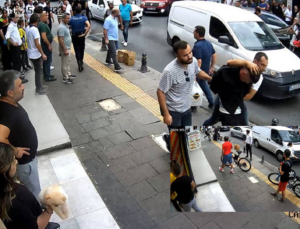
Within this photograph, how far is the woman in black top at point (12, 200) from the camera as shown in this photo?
94.4 inches

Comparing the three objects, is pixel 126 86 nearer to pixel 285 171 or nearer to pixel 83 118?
pixel 83 118

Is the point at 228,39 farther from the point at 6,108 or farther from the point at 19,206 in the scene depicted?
the point at 19,206

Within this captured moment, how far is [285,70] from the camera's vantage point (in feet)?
24.7

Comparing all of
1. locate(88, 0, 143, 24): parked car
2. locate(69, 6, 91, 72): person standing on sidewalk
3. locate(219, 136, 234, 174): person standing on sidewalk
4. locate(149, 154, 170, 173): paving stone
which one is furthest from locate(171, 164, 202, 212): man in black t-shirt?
locate(88, 0, 143, 24): parked car

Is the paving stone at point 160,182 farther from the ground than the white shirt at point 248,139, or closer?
closer

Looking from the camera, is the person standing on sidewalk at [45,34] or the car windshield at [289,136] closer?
the car windshield at [289,136]

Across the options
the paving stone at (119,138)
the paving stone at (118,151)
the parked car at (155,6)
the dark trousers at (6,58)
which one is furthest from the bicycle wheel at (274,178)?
the parked car at (155,6)

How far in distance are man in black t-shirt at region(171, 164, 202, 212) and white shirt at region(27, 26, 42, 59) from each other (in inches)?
210

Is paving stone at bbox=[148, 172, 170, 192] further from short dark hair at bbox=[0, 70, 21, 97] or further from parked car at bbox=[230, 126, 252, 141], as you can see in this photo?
short dark hair at bbox=[0, 70, 21, 97]

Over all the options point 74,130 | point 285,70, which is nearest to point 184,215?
point 74,130

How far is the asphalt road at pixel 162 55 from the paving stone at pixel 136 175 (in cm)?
105

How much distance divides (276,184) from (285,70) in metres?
5.19

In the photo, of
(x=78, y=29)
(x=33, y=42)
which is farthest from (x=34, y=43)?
(x=78, y=29)

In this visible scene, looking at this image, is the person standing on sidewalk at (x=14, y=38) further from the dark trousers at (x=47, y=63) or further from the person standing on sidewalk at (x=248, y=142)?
the person standing on sidewalk at (x=248, y=142)
